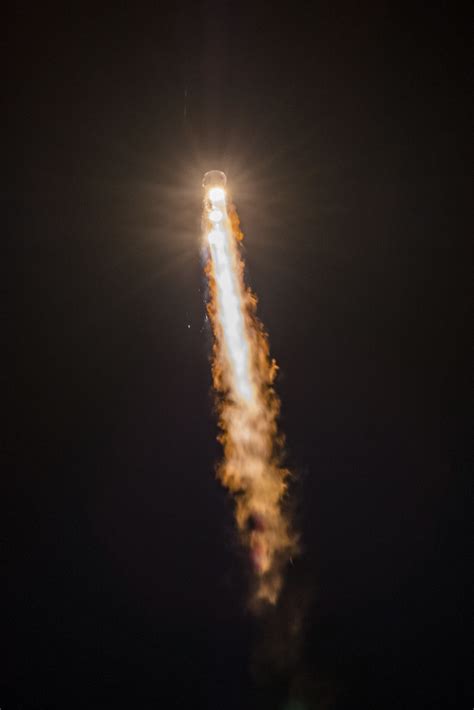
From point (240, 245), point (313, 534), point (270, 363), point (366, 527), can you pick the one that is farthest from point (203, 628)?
point (240, 245)

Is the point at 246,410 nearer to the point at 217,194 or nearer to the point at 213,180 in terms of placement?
the point at 217,194

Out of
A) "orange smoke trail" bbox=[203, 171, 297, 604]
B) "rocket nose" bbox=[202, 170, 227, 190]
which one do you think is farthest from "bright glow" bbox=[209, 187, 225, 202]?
"orange smoke trail" bbox=[203, 171, 297, 604]

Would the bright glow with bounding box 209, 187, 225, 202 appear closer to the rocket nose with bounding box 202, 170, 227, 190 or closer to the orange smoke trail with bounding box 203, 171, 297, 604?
the rocket nose with bounding box 202, 170, 227, 190

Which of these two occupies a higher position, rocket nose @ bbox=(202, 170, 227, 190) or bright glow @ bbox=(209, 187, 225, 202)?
rocket nose @ bbox=(202, 170, 227, 190)

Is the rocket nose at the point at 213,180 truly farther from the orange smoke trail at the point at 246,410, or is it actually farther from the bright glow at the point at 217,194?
the orange smoke trail at the point at 246,410

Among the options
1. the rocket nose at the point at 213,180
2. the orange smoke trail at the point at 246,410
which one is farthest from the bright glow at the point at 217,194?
the orange smoke trail at the point at 246,410

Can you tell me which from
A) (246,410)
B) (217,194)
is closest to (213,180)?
(217,194)
